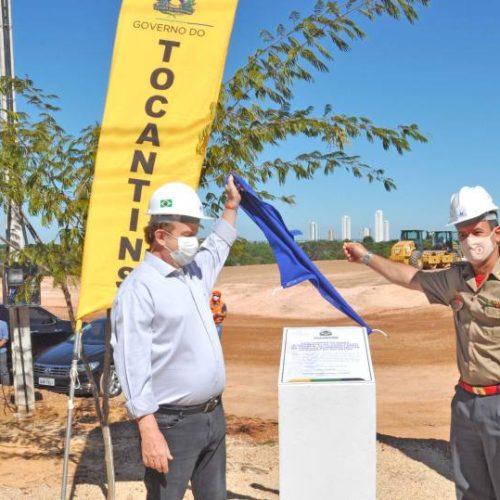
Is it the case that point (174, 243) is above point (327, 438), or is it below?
above

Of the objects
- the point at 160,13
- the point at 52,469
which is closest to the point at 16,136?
the point at 160,13

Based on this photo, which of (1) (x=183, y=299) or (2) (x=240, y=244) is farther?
(2) (x=240, y=244)

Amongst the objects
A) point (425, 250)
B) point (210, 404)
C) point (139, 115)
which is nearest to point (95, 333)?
point (139, 115)

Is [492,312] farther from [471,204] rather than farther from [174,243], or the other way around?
[174,243]

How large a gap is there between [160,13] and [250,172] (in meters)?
1.58

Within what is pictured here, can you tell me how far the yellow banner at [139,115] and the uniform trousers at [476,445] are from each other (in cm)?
244

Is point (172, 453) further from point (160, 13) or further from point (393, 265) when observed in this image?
point (160, 13)

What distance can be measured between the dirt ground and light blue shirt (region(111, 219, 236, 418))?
2816 mm

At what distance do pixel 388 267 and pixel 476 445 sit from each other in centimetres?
111

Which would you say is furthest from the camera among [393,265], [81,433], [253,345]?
[253,345]

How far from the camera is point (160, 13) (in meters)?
4.93

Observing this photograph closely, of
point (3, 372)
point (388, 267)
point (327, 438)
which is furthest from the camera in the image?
point (3, 372)

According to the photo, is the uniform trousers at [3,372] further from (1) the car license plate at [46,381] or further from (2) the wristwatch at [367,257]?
(2) the wristwatch at [367,257]

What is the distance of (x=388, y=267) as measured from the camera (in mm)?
4086
